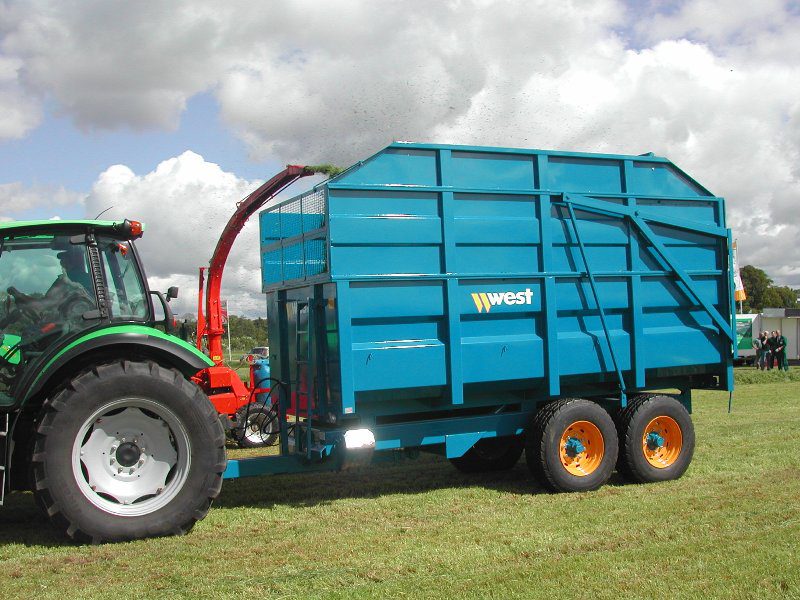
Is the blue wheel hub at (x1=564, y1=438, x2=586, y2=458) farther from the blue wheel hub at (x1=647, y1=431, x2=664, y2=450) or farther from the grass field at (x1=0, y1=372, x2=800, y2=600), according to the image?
the blue wheel hub at (x1=647, y1=431, x2=664, y2=450)

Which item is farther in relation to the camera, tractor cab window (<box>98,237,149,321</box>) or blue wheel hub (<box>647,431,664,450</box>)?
blue wheel hub (<box>647,431,664,450</box>)

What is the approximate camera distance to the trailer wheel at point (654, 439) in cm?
760

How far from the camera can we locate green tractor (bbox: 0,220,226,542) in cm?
557

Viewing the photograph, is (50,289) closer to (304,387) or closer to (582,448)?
(304,387)

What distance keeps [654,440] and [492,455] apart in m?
1.68

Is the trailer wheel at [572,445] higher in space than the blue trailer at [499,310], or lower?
lower

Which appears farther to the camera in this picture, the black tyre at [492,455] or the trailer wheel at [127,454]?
the black tyre at [492,455]

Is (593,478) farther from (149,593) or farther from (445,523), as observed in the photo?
(149,593)

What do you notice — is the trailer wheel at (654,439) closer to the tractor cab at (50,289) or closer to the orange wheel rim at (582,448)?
the orange wheel rim at (582,448)

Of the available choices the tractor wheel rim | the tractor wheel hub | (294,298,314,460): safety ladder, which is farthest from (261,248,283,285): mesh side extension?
the tractor wheel hub

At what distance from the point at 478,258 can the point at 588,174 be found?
1566mm

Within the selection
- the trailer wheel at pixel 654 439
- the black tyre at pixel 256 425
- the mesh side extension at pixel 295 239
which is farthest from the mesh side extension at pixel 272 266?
the trailer wheel at pixel 654 439

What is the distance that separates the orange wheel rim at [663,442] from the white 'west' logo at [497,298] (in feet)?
6.05

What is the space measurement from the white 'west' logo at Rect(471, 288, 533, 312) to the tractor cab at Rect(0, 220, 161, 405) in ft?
9.42
